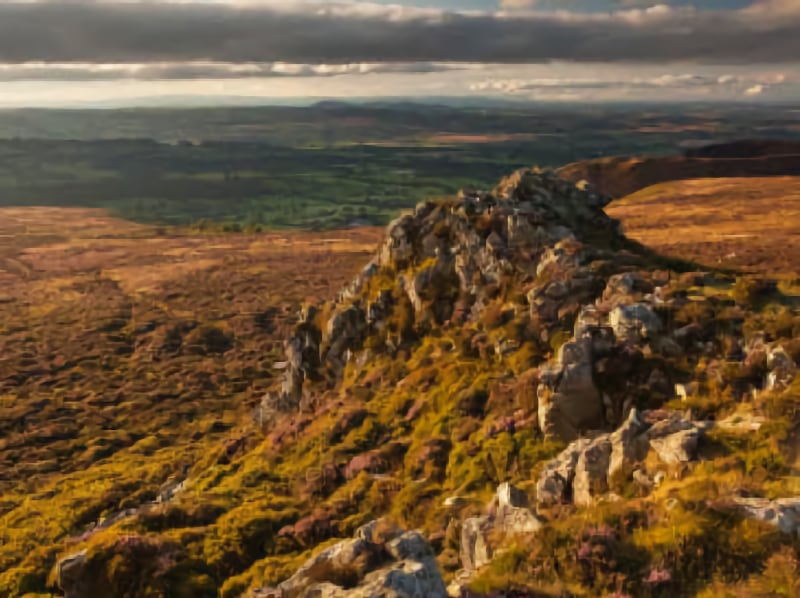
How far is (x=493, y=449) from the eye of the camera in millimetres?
19547

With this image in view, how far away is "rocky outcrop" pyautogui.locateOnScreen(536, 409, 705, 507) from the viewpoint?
14.6 meters

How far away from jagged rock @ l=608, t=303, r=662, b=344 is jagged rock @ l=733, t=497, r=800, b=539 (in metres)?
8.88

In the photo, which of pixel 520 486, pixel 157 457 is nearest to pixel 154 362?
pixel 157 457

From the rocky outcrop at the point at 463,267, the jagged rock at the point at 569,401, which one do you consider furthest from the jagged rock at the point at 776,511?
the rocky outcrop at the point at 463,267

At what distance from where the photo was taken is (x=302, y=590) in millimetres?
11398

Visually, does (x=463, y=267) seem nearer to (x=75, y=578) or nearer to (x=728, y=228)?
(x=75, y=578)

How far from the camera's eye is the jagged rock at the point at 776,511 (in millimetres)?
10961

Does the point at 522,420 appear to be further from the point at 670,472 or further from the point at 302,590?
the point at 302,590

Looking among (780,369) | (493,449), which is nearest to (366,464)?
(493,449)

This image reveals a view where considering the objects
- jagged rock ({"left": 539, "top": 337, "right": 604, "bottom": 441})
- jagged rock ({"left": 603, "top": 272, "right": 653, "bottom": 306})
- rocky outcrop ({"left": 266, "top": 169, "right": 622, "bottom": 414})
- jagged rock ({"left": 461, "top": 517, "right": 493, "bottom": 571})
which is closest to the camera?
jagged rock ({"left": 461, "top": 517, "right": 493, "bottom": 571})

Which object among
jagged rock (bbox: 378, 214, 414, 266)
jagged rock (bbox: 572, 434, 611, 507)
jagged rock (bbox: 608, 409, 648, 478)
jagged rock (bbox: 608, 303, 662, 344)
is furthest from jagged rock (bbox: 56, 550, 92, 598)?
jagged rock (bbox: 378, 214, 414, 266)

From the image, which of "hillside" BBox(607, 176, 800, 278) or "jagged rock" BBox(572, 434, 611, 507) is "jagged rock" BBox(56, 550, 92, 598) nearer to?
"jagged rock" BBox(572, 434, 611, 507)

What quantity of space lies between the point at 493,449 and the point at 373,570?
8.77 m

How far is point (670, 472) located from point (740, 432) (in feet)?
7.23
